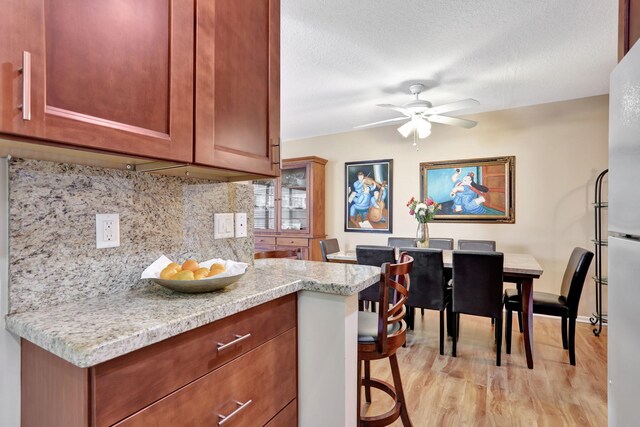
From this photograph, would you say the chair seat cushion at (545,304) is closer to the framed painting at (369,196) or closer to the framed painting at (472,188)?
the framed painting at (472,188)

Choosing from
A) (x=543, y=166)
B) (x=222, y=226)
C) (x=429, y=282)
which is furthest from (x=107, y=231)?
(x=543, y=166)

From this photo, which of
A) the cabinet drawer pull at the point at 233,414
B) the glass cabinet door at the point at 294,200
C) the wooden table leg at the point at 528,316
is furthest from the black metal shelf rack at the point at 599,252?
the cabinet drawer pull at the point at 233,414

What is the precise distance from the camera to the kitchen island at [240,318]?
2.36 feet

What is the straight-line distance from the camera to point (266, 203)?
5031 mm

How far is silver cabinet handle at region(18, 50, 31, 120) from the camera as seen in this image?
0.67 m

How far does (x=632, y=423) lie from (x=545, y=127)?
147 inches

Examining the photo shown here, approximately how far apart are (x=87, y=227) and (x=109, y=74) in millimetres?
486

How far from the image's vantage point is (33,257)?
0.92 meters

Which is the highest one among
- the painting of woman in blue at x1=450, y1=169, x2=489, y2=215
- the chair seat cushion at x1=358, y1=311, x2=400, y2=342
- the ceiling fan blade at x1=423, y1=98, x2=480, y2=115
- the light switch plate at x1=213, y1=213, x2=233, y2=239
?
the ceiling fan blade at x1=423, y1=98, x2=480, y2=115

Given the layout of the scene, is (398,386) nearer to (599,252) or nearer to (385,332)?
(385,332)

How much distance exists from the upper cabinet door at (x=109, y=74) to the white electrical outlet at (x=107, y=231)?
328 mm

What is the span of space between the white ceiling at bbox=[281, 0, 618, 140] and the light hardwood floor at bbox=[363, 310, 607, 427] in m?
2.41

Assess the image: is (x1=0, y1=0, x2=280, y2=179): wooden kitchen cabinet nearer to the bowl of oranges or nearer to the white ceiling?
the bowl of oranges

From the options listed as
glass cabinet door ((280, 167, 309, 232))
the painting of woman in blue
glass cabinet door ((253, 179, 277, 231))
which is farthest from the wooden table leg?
glass cabinet door ((253, 179, 277, 231))
